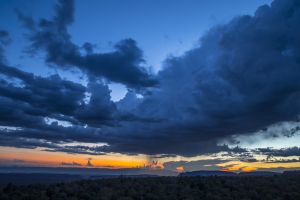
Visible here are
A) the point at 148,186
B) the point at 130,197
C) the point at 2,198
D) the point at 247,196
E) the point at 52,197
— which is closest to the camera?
the point at 2,198

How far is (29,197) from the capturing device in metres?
35.8

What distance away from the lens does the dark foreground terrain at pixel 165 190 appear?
39219 mm

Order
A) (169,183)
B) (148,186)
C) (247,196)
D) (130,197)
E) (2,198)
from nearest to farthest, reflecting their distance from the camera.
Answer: (2,198) → (130,197) → (247,196) → (148,186) → (169,183)

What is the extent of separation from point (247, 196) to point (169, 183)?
12854 mm

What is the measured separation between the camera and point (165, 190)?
46.5 meters

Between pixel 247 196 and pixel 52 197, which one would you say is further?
pixel 247 196

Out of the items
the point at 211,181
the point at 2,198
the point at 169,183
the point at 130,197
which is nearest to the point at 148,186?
the point at 169,183

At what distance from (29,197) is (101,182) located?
15.9 m

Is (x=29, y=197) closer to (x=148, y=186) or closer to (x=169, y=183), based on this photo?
(x=148, y=186)

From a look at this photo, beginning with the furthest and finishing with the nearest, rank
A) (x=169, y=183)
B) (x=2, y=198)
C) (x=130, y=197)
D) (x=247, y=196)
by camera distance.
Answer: (x=169, y=183)
(x=247, y=196)
(x=130, y=197)
(x=2, y=198)

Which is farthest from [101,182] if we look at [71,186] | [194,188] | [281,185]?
[281,185]

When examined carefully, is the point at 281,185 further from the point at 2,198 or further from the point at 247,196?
the point at 2,198

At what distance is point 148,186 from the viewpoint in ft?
160

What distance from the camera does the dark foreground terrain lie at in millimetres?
39219
